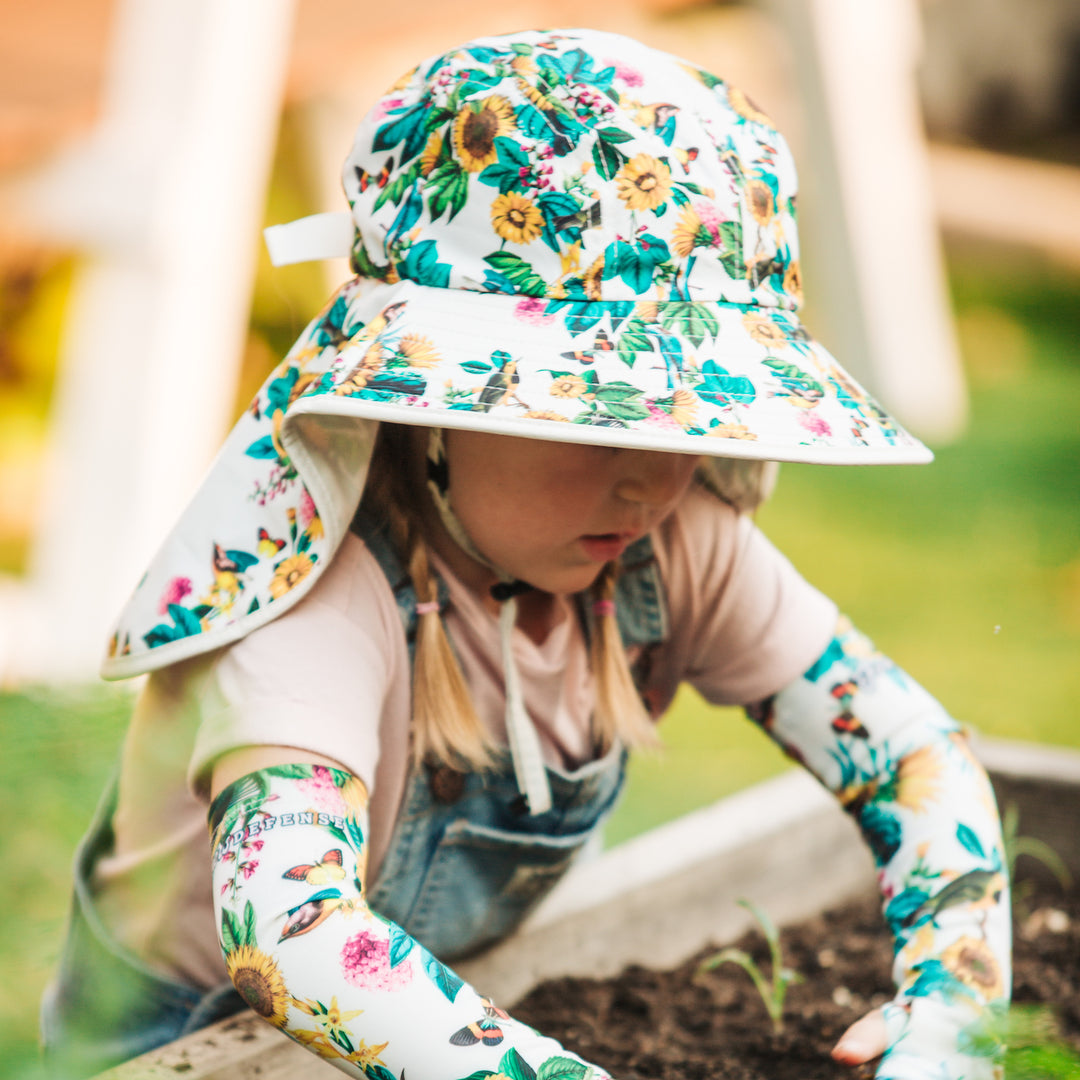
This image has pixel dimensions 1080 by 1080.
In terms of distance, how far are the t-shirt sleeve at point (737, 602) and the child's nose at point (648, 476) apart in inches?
10.3

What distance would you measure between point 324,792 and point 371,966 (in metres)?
0.14

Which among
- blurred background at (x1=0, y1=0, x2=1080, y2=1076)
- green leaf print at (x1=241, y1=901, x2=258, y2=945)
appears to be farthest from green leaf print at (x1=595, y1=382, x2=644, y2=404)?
blurred background at (x1=0, y1=0, x2=1080, y2=1076)

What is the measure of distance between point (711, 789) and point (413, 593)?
1.75 meters

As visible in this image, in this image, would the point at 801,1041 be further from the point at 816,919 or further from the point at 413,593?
the point at 413,593

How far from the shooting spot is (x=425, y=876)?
1240 millimetres

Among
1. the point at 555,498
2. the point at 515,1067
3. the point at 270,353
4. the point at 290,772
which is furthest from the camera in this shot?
the point at 270,353

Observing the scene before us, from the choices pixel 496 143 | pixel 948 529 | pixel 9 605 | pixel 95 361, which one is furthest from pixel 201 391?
pixel 948 529

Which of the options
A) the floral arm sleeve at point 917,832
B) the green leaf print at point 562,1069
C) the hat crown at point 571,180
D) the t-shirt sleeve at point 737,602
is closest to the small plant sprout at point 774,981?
the floral arm sleeve at point 917,832

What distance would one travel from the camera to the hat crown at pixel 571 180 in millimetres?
958

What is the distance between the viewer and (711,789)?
9.08ft

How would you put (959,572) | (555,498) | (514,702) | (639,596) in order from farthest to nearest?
(959,572) → (639,596) → (514,702) → (555,498)

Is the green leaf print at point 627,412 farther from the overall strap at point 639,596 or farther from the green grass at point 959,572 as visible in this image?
the green grass at point 959,572

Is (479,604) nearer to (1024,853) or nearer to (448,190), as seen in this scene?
(448,190)

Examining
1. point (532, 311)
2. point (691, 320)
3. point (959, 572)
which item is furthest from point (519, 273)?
point (959, 572)
